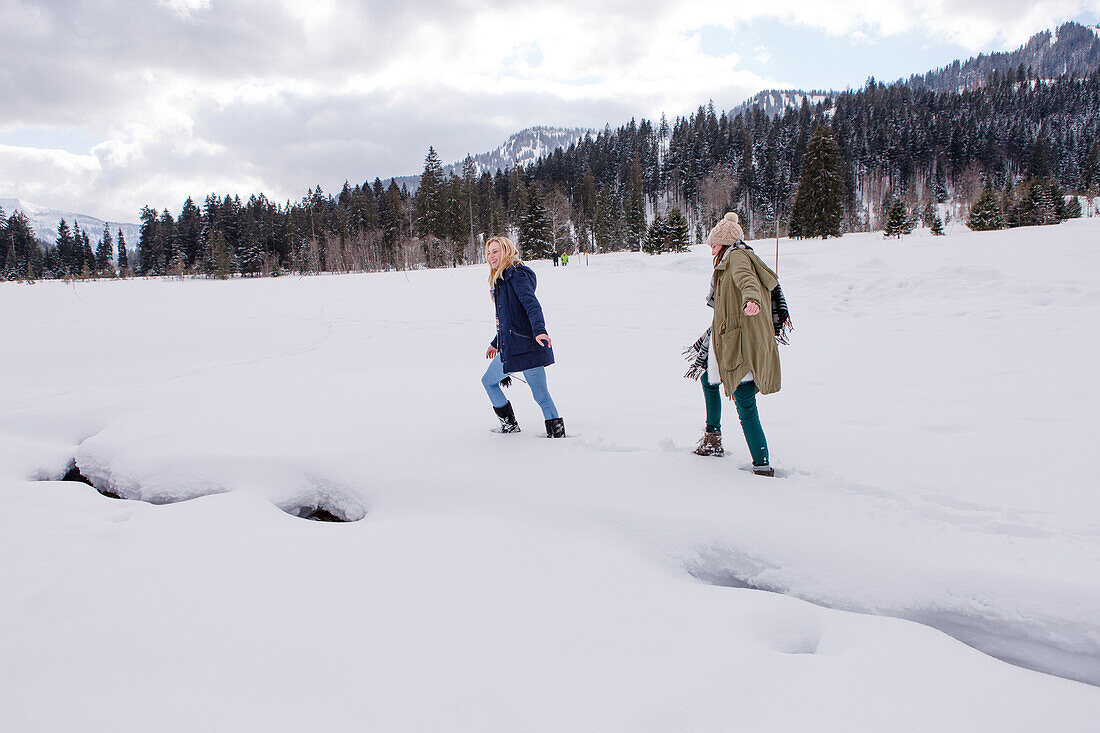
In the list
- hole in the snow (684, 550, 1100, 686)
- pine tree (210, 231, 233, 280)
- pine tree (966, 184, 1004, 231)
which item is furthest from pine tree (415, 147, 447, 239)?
hole in the snow (684, 550, 1100, 686)

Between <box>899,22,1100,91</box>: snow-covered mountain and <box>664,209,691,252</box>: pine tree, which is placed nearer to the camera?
<box>664,209,691,252</box>: pine tree

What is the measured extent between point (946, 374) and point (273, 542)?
6.99m

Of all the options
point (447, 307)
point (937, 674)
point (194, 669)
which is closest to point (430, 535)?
point (194, 669)

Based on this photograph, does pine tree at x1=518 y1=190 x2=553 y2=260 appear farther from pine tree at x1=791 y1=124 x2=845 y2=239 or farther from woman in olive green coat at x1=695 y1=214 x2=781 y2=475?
woman in olive green coat at x1=695 y1=214 x2=781 y2=475

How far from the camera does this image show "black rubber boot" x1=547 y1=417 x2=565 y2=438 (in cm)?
460

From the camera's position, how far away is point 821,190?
32625 millimetres

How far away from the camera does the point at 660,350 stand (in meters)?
8.53

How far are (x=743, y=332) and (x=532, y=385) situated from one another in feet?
5.97

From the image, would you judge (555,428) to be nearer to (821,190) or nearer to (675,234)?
(821,190)

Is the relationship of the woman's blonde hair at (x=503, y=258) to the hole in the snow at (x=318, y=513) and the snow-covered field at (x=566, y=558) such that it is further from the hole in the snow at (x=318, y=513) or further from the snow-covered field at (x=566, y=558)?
the hole in the snow at (x=318, y=513)

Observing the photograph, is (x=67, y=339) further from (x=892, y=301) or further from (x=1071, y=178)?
(x=1071, y=178)

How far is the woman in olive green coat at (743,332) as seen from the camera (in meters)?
3.39

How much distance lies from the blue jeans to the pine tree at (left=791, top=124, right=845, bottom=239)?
3465 centimetres

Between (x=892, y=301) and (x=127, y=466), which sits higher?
(x=892, y=301)
